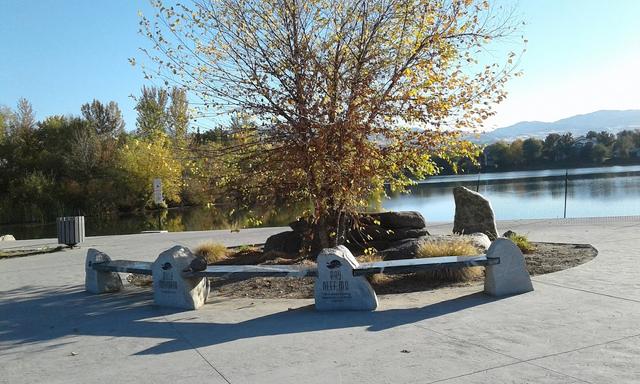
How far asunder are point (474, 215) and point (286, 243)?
14.9 ft

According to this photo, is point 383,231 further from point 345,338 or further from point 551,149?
point 551,149

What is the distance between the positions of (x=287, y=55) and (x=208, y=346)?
5.54m

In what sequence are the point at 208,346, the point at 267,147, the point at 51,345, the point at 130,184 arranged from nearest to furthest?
the point at 208,346, the point at 51,345, the point at 267,147, the point at 130,184

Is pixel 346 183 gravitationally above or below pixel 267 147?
below

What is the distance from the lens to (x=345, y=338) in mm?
5793

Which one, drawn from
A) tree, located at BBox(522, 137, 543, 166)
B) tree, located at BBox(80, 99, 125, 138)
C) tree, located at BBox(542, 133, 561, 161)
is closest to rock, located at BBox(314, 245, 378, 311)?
tree, located at BBox(542, 133, 561, 161)

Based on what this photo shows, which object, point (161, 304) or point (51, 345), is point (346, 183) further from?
point (51, 345)

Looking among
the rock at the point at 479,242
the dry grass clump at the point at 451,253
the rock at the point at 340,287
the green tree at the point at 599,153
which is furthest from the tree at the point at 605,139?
the rock at the point at 340,287

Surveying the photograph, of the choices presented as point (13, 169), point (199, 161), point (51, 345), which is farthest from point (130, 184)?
point (51, 345)

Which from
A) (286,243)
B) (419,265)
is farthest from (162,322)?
(286,243)

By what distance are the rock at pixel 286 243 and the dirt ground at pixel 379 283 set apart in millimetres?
2561

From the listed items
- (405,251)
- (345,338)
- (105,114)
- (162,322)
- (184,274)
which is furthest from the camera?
(105,114)

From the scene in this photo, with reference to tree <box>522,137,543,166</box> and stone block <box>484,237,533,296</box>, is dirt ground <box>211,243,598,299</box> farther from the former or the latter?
tree <box>522,137,543,166</box>

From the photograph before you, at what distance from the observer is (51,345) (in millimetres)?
6145
